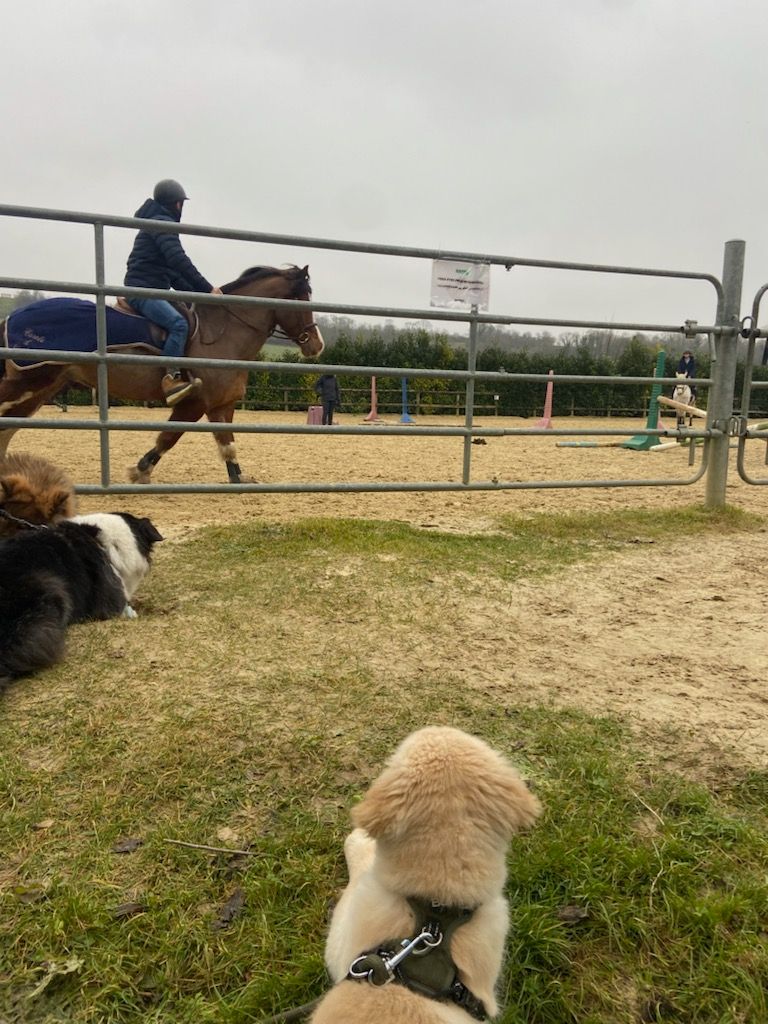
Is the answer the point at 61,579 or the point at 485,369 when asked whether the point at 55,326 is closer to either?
the point at 61,579

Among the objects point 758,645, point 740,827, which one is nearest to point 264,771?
point 740,827

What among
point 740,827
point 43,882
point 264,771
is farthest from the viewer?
point 264,771

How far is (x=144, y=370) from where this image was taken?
247 inches

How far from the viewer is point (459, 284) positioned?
5.11m

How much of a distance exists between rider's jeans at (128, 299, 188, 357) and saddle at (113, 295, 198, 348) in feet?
0.15

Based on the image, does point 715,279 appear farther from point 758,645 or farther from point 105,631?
point 105,631

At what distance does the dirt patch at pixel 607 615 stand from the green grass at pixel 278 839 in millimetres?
204

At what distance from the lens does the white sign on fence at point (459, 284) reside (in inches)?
200

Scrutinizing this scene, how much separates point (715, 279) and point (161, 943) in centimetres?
586

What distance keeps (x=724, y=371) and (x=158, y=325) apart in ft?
15.7

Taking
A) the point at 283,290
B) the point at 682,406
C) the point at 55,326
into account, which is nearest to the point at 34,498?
the point at 55,326

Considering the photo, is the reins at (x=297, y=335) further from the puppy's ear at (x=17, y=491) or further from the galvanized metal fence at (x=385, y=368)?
the puppy's ear at (x=17, y=491)

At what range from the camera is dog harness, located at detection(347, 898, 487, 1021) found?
1122 millimetres

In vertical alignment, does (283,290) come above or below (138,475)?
above
